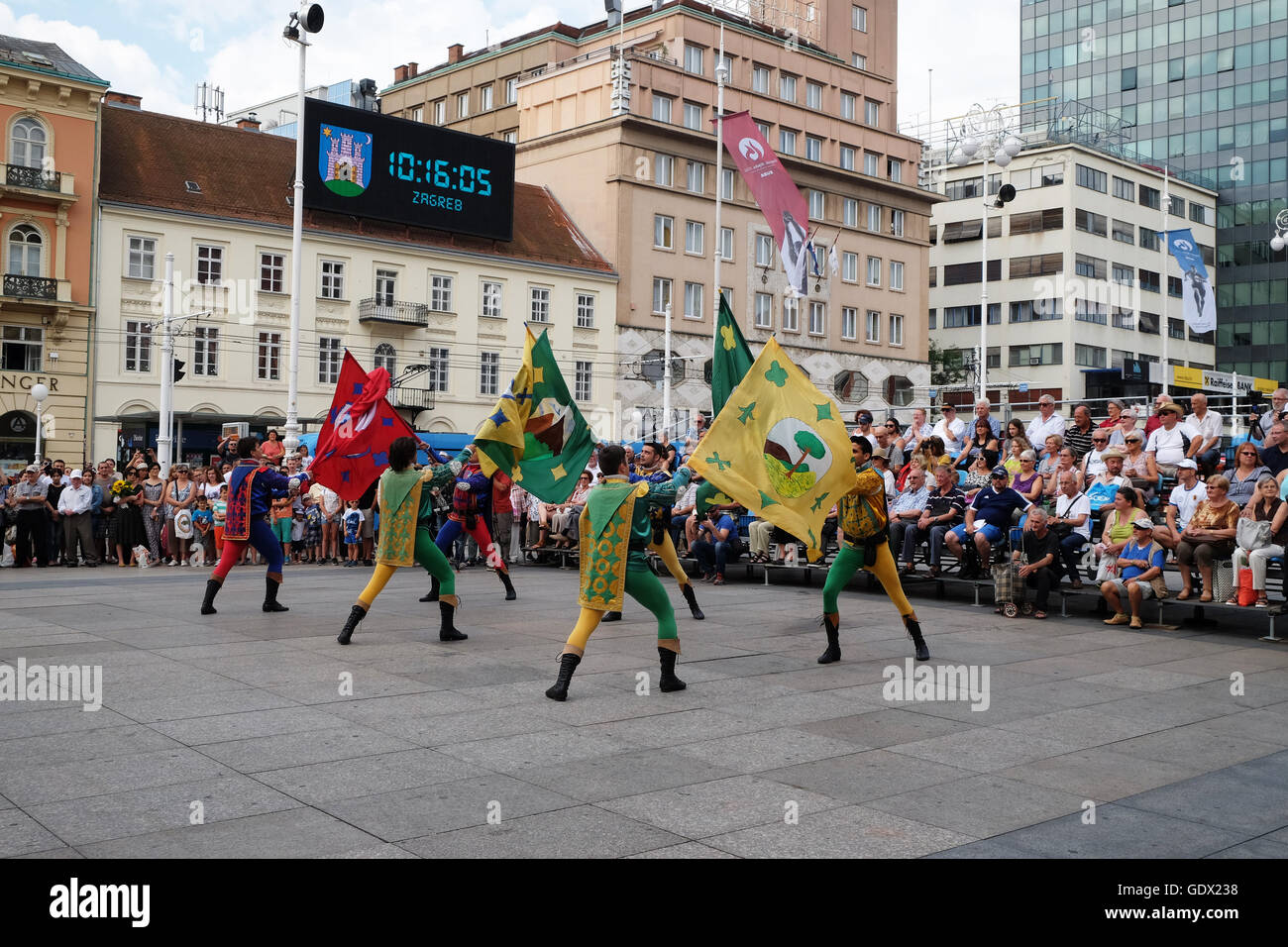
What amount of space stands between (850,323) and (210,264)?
111ft

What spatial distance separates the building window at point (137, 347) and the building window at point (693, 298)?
24.7 meters

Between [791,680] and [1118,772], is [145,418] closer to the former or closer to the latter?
[791,680]

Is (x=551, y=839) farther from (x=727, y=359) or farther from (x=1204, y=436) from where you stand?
(x=1204, y=436)

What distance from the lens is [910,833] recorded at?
6.01 metres

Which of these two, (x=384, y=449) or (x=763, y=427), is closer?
(x=763, y=427)

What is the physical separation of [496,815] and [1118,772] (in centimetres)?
372

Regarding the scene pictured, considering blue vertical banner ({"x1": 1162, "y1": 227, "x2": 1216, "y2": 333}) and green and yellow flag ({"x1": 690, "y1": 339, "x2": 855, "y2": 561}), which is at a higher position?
blue vertical banner ({"x1": 1162, "y1": 227, "x2": 1216, "y2": 333})

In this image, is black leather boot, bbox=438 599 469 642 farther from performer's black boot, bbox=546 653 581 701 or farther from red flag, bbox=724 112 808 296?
red flag, bbox=724 112 808 296

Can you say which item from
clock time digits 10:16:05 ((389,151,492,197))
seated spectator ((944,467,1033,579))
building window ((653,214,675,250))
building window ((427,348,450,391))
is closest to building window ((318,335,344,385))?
building window ((427,348,450,391))

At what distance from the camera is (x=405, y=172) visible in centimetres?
5066

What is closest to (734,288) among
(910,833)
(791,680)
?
(791,680)

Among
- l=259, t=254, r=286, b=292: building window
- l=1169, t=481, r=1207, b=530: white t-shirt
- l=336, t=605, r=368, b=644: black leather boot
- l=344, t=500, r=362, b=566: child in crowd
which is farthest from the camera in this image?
l=259, t=254, r=286, b=292: building window

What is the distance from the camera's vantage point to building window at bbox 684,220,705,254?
59375 millimetres

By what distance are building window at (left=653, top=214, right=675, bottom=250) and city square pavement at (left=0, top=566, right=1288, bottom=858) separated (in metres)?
46.4
